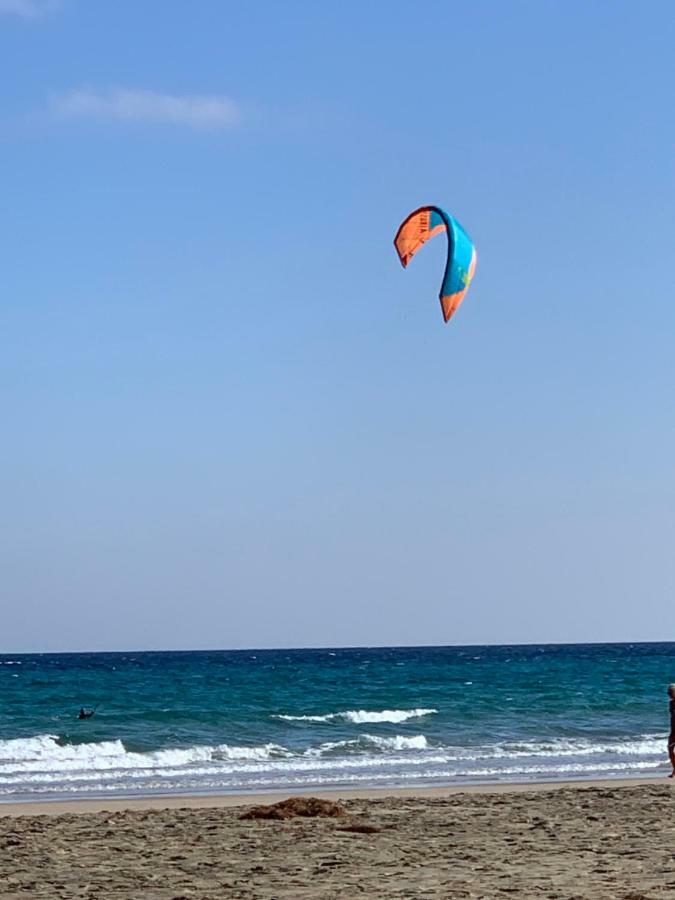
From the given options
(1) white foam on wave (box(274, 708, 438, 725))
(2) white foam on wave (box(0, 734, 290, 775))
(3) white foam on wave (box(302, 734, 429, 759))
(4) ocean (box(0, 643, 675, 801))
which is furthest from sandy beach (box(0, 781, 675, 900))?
(1) white foam on wave (box(274, 708, 438, 725))

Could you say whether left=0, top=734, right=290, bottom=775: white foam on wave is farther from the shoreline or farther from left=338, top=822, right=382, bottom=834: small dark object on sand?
left=338, top=822, right=382, bottom=834: small dark object on sand

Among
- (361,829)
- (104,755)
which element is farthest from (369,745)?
(361,829)

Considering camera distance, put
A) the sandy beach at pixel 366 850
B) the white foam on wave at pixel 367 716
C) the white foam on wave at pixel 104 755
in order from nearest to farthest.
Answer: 1. the sandy beach at pixel 366 850
2. the white foam on wave at pixel 104 755
3. the white foam on wave at pixel 367 716

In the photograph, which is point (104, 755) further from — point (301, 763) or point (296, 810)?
point (296, 810)

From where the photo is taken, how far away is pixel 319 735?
26.3 m

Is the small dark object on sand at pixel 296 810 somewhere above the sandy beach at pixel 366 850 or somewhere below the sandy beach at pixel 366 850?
above

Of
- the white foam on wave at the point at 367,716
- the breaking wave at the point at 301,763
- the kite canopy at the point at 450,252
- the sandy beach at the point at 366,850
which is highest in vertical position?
the kite canopy at the point at 450,252

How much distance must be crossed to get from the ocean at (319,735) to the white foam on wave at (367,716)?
0.07 m

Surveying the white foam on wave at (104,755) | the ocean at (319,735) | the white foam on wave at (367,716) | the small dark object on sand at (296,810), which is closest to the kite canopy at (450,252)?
the small dark object on sand at (296,810)

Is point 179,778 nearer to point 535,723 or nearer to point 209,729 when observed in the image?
point 209,729

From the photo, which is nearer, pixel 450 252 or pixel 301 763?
pixel 450 252

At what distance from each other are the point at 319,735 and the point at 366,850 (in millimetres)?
16263

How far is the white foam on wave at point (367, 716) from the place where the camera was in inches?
1171

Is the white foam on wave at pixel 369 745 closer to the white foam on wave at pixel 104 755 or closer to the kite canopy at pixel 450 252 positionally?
the white foam on wave at pixel 104 755
